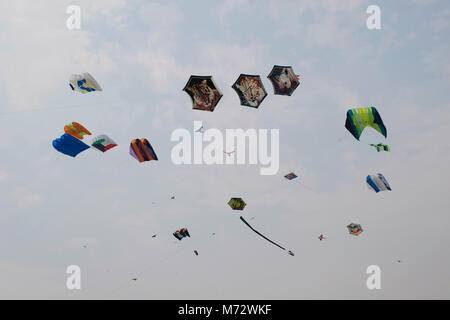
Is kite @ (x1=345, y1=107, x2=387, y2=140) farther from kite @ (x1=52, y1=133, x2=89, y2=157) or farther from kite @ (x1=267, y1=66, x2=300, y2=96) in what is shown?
kite @ (x1=52, y1=133, x2=89, y2=157)

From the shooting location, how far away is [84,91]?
79.0 feet

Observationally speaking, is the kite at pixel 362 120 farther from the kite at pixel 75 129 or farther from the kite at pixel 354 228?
the kite at pixel 75 129

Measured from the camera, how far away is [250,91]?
24.3 m

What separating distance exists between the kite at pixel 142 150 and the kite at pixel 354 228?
56.3 ft

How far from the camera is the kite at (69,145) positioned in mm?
24344

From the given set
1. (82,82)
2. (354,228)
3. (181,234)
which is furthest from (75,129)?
(354,228)

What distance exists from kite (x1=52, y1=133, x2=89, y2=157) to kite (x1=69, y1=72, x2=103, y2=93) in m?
3.19

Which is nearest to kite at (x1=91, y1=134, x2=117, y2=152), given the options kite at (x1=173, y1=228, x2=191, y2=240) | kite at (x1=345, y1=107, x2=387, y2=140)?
kite at (x1=173, y1=228, x2=191, y2=240)

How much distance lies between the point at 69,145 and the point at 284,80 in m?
15.2

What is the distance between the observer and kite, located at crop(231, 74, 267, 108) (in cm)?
2409
